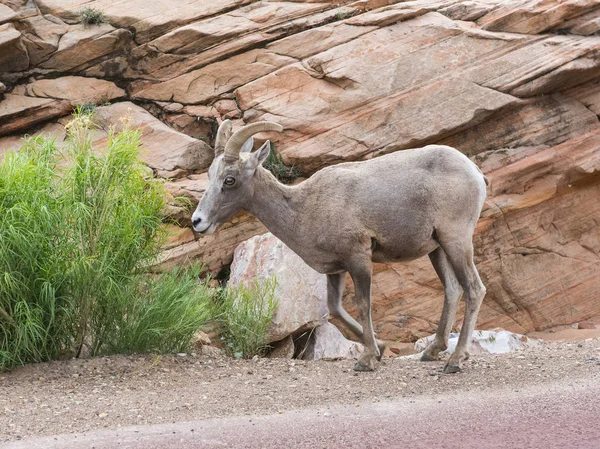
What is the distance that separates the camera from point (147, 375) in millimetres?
7699

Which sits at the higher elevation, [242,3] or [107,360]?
[242,3]

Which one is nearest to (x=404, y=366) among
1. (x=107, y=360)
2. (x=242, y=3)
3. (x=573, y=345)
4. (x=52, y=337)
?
(x=573, y=345)

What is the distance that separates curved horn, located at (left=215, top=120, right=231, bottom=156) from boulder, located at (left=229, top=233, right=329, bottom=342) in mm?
2583

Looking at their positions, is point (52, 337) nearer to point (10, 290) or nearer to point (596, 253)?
point (10, 290)

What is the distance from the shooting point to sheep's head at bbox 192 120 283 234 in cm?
778

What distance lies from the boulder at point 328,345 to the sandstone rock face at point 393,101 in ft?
4.37

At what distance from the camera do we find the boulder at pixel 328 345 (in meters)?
10.5

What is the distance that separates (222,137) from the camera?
822 cm

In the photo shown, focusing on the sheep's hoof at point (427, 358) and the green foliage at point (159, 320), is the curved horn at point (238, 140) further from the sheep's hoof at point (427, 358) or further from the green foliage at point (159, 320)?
the sheep's hoof at point (427, 358)

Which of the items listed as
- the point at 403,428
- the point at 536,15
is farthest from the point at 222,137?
the point at 536,15

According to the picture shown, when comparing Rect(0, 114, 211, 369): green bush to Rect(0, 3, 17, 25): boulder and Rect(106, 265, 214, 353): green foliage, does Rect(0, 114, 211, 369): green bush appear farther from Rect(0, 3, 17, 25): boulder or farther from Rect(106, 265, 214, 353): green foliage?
Rect(0, 3, 17, 25): boulder

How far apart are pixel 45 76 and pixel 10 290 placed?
21.5 ft

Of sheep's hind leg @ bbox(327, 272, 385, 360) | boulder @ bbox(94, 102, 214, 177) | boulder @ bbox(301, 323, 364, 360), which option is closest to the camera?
sheep's hind leg @ bbox(327, 272, 385, 360)

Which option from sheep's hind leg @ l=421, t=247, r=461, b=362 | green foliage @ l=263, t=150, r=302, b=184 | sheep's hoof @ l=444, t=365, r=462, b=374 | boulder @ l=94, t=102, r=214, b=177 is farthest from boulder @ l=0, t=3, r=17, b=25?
sheep's hoof @ l=444, t=365, r=462, b=374
